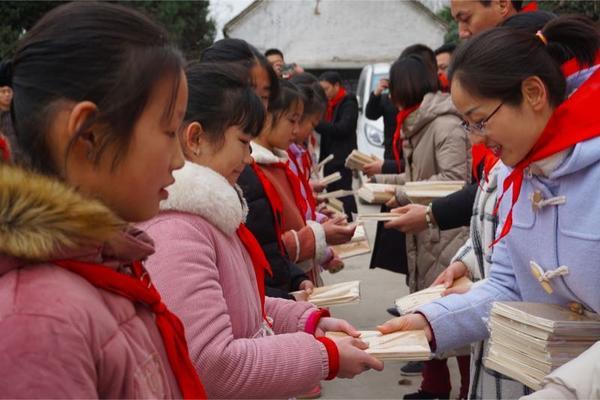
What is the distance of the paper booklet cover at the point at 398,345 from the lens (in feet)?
7.66

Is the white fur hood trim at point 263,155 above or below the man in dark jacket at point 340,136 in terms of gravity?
above

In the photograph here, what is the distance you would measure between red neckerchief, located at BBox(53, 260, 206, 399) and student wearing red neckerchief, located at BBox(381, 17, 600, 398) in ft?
3.58

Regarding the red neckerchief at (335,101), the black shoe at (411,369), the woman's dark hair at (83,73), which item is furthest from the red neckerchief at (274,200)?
the red neckerchief at (335,101)

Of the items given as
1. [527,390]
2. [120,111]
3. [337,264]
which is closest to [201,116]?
[120,111]

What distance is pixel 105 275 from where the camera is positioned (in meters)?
1.33

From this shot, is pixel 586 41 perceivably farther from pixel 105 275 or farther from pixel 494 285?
pixel 105 275

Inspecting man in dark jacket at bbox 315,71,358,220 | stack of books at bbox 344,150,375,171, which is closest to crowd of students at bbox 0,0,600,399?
stack of books at bbox 344,150,375,171

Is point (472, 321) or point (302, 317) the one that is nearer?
point (302, 317)

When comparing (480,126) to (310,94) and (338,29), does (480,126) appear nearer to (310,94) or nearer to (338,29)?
(310,94)

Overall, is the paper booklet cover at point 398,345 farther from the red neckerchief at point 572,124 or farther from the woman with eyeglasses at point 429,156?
the woman with eyeglasses at point 429,156

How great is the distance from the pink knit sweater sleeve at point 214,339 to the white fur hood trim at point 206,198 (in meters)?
0.05

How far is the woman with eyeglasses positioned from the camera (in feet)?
15.9

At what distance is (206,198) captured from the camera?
2.13m

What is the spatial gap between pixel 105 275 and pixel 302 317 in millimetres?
1255
